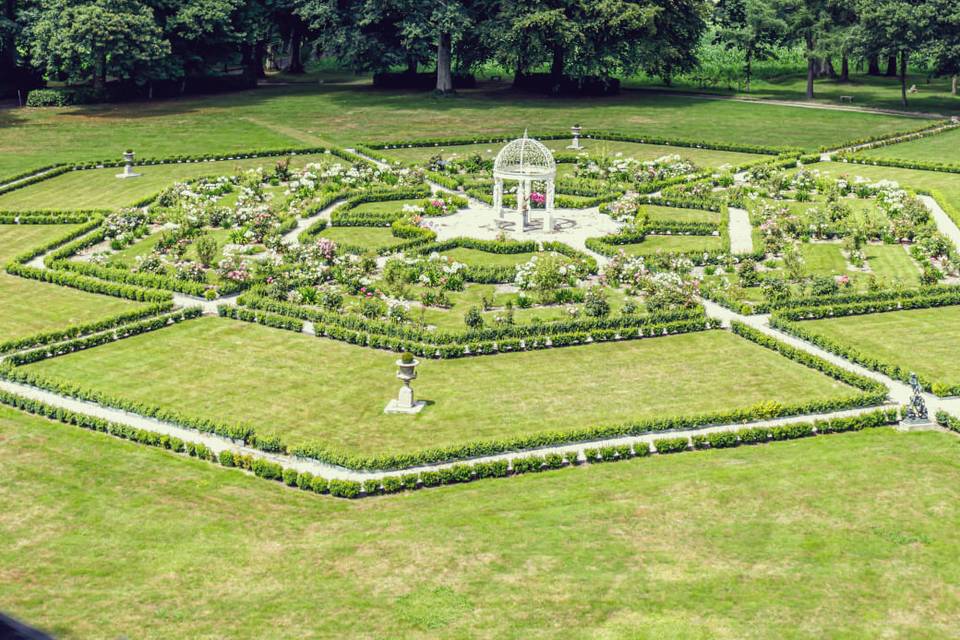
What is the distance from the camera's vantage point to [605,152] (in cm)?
7531

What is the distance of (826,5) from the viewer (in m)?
94.1

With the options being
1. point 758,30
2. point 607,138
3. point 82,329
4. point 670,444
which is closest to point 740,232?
point 670,444

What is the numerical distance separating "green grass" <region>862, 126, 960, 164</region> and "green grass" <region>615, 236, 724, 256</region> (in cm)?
2760

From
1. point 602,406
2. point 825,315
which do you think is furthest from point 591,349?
point 825,315

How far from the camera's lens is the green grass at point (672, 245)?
2108 inches

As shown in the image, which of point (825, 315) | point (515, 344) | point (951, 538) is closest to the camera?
point (951, 538)

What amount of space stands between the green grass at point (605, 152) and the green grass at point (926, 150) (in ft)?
31.0

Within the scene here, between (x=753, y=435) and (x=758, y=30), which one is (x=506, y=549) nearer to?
(x=753, y=435)

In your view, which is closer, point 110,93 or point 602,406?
point 602,406

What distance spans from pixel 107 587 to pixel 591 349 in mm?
21474

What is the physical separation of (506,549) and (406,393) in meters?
10.1

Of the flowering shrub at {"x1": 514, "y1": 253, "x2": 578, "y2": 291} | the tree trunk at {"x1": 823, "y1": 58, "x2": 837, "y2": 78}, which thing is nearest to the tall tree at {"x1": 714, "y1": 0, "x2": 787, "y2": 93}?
the tree trunk at {"x1": 823, "y1": 58, "x2": 837, "y2": 78}

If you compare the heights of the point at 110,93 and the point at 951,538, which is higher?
the point at 110,93

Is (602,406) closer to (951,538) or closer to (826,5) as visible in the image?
(951,538)
